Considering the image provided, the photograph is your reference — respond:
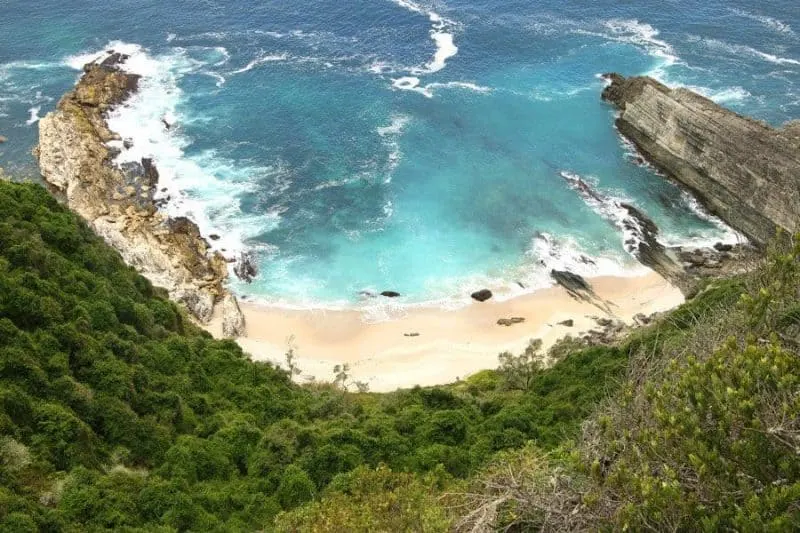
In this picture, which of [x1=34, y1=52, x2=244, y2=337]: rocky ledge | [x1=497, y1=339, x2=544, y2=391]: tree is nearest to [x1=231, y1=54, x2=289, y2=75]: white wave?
[x1=34, y1=52, x2=244, y2=337]: rocky ledge

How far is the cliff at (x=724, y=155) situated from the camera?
6269 cm

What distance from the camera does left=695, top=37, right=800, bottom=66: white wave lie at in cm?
9244

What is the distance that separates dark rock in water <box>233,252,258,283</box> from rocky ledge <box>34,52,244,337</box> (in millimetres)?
1240

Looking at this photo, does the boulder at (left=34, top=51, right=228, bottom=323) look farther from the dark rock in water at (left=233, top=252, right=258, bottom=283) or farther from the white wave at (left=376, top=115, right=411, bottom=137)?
the white wave at (left=376, top=115, right=411, bottom=137)

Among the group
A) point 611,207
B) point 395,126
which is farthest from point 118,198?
point 611,207

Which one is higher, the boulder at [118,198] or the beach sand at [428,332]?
the boulder at [118,198]

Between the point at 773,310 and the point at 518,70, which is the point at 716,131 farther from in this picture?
the point at 773,310

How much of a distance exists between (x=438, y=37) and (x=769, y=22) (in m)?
52.8

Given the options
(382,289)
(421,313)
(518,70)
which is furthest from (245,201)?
(518,70)

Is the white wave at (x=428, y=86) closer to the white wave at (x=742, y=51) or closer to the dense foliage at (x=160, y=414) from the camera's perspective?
the white wave at (x=742, y=51)

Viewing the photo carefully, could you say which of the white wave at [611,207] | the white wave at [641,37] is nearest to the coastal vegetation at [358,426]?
the white wave at [611,207]

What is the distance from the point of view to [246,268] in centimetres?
6300

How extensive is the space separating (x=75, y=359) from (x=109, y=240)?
32524 millimetres

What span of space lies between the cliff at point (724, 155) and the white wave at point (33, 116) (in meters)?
77.2
